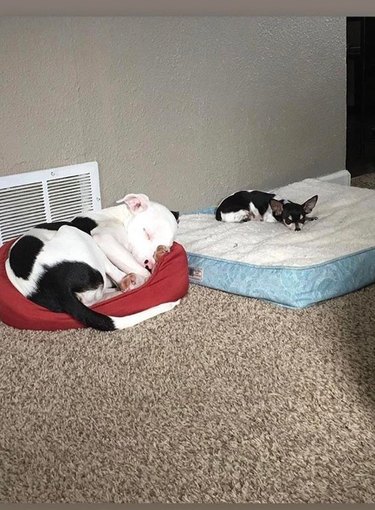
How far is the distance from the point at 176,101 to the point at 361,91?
2631 mm

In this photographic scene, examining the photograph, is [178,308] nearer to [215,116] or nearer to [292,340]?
[292,340]

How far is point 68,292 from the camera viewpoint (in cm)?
219

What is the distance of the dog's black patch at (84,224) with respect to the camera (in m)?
2.50

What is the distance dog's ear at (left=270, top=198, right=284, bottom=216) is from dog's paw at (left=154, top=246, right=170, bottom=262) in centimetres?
79

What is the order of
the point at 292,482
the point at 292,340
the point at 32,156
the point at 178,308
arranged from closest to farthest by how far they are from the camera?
the point at 292,482, the point at 292,340, the point at 178,308, the point at 32,156

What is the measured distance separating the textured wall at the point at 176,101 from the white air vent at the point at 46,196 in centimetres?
5

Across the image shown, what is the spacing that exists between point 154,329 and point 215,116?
1.57m

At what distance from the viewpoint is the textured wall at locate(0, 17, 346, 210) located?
2.75 metres

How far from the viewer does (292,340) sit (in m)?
2.12

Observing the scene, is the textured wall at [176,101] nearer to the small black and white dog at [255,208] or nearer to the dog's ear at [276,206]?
the small black and white dog at [255,208]

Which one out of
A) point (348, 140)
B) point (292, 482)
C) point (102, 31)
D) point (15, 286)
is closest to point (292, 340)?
point (292, 482)

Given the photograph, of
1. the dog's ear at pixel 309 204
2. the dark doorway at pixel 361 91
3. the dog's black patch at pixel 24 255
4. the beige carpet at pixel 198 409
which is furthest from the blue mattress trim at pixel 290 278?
the dark doorway at pixel 361 91

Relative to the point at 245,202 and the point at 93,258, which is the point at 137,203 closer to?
the point at 93,258

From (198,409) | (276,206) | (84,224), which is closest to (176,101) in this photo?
(276,206)
